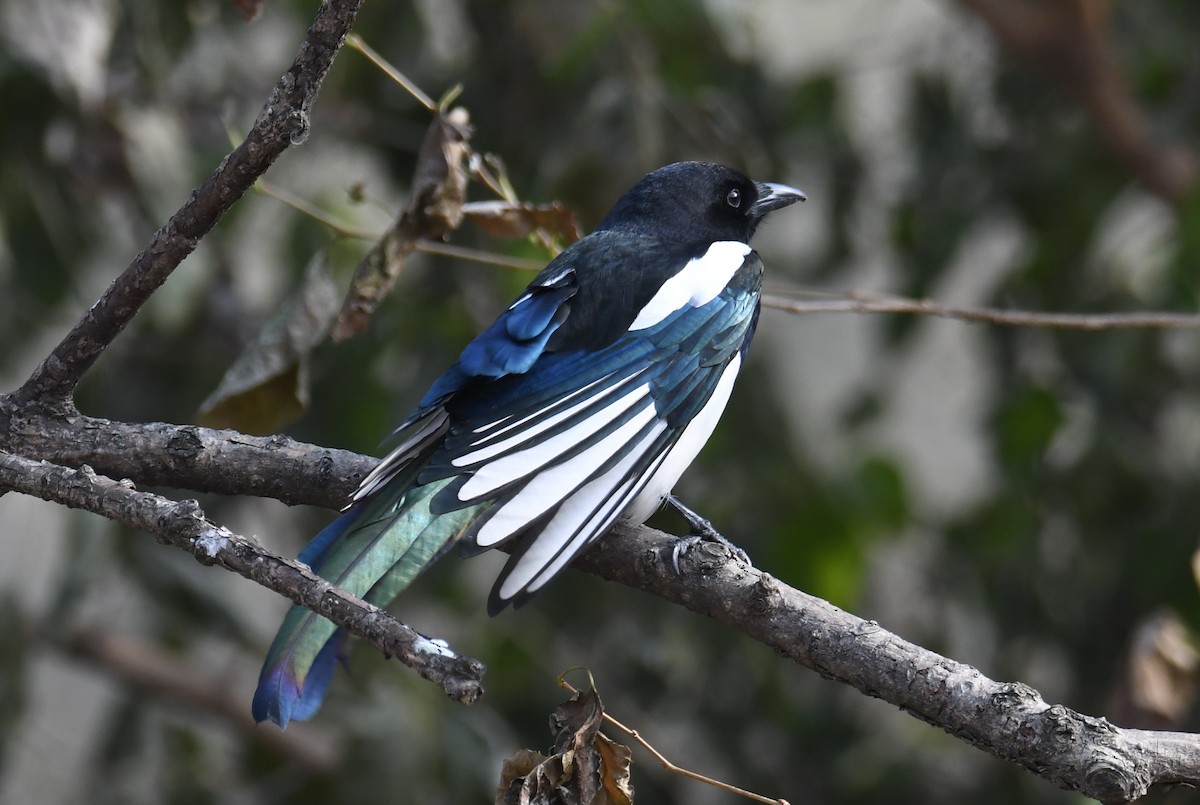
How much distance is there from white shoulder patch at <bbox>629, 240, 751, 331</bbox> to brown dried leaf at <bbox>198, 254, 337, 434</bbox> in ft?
1.67

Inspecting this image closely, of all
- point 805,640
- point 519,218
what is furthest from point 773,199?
point 805,640

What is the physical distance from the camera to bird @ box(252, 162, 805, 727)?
5.61ft

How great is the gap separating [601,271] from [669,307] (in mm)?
132

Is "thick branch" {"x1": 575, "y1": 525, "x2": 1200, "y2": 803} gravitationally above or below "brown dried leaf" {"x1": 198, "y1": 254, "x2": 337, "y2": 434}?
above

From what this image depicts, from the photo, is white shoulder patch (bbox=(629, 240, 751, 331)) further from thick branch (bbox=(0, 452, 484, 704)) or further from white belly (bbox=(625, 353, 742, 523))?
thick branch (bbox=(0, 452, 484, 704))

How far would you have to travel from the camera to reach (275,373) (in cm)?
209

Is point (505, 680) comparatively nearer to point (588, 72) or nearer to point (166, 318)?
point (166, 318)

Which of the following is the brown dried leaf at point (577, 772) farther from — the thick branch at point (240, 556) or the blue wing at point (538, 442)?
the thick branch at point (240, 556)

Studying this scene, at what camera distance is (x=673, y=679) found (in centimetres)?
397

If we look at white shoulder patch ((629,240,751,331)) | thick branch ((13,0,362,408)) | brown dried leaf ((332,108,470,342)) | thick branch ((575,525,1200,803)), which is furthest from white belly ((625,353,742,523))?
thick branch ((13,0,362,408))

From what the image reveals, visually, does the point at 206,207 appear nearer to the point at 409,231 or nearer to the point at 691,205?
the point at 409,231

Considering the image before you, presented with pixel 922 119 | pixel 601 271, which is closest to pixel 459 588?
pixel 601 271

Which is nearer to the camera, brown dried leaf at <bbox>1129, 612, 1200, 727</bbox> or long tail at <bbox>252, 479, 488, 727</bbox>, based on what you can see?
long tail at <bbox>252, 479, 488, 727</bbox>

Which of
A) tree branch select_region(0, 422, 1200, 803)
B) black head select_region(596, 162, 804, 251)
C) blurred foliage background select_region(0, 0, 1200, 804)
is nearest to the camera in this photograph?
tree branch select_region(0, 422, 1200, 803)
